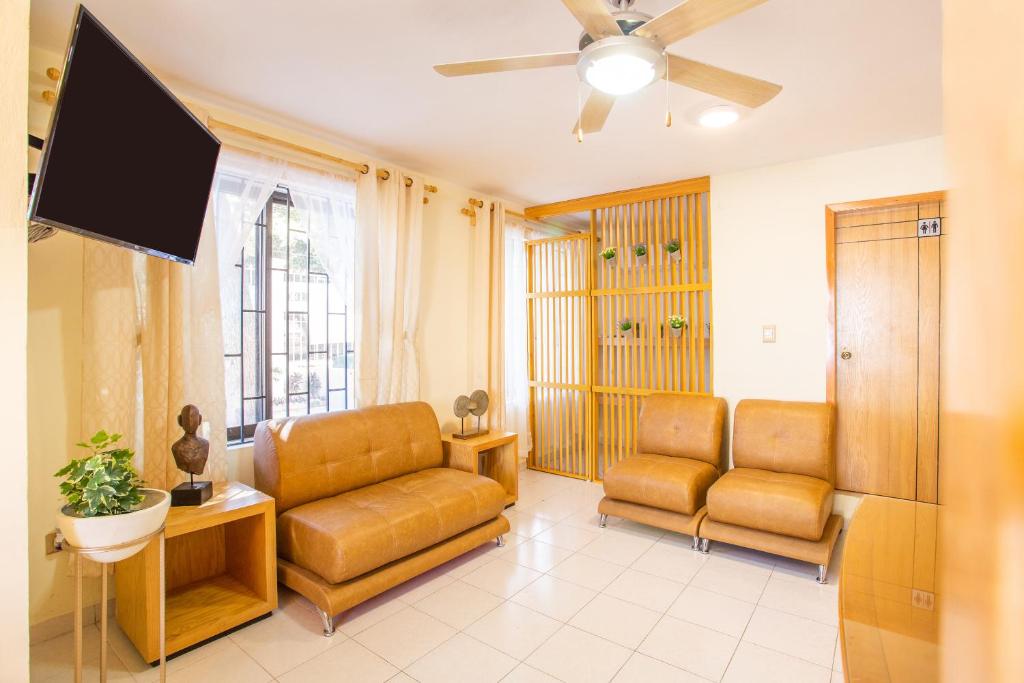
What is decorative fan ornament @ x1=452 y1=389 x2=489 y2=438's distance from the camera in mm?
3752

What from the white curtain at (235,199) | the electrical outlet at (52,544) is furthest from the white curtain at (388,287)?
the electrical outlet at (52,544)

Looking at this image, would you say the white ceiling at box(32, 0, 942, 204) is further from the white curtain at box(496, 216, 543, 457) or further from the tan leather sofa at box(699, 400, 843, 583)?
the tan leather sofa at box(699, 400, 843, 583)

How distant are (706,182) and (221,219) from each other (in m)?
3.28

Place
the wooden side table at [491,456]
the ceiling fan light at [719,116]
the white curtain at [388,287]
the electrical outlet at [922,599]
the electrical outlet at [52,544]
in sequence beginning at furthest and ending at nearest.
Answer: the wooden side table at [491,456]
the white curtain at [388,287]
the ceiling fan light at [719,116]
the electrical outlet at [52,544]
the electrical outlet at [922,599]

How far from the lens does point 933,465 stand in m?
3.26

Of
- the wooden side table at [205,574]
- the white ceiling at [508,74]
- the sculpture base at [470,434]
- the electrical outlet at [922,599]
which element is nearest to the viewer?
the electrical outlet at [922,599]

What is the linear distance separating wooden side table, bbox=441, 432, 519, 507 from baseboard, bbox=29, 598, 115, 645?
1941 mm

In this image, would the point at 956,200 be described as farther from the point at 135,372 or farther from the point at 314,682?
Answer: the point at 135,372

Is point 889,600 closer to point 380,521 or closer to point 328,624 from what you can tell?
point 380,521

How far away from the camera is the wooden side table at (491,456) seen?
138 inches

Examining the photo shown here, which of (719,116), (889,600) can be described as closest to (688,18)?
(719,116)

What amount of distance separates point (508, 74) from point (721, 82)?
99 cm

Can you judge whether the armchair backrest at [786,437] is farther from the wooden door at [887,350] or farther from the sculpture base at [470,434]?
the sculpture base at [470,434]

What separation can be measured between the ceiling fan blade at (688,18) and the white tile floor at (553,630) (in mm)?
2332
